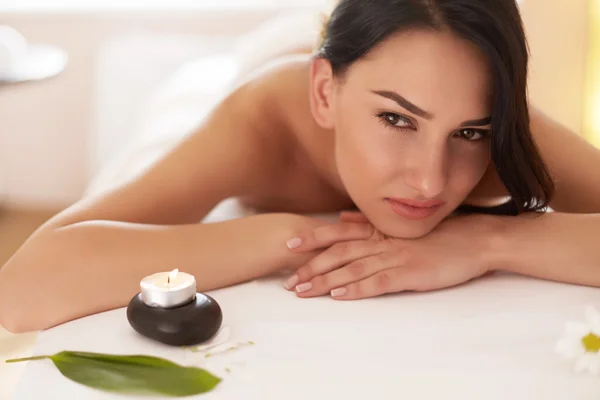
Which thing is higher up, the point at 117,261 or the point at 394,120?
the point at 394,120

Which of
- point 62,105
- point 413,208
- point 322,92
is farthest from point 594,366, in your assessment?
point 62,105

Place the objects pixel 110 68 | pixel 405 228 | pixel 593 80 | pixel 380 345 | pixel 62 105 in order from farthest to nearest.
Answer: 1. pixel 62 105
2. pixel 110 68
3. pixel 593 80
4. pixel 405 228
5. pixel 380 345

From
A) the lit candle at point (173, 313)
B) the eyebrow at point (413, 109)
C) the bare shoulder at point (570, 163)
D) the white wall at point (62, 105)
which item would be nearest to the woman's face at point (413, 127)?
the eyebrow at point (413, 109)

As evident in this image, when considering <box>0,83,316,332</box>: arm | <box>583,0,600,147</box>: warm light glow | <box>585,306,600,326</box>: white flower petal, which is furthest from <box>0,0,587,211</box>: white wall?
<box>585,306,600,326</box>: white flower petal

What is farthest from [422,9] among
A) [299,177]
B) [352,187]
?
[299,177]

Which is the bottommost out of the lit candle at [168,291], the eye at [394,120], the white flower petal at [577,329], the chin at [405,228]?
the white flower petal at [577,329]

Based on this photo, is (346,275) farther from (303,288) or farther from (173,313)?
(173,313)

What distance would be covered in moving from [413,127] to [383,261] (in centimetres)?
22

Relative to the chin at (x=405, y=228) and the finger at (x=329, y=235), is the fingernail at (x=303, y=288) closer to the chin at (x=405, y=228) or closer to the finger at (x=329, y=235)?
the finger at (x=329, y=235)

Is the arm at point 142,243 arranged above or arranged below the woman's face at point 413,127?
below

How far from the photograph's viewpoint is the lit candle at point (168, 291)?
36.8 inches

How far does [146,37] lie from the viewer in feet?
8.89

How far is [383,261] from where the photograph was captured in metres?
1.14

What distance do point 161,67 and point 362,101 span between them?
1.69 metres
